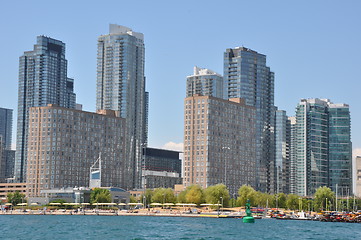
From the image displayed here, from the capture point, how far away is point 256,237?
15012 centimetres

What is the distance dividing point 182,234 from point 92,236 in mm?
20957

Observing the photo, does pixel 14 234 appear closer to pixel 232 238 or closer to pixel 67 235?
pixel 67 235

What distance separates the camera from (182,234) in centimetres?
15225

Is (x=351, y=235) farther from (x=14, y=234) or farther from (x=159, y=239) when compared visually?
(x=14, y=234)

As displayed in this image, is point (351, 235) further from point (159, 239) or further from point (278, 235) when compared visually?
point (159, 239)

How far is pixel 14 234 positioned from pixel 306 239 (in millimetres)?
→ 66216

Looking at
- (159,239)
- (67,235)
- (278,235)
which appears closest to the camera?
(159,239)

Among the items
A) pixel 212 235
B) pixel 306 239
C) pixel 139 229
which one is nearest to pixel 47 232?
pixel 139 229

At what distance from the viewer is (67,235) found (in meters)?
147

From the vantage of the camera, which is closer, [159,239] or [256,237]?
[159,239]

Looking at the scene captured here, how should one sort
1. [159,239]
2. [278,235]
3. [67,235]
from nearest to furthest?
[159,239], [67,235], [278,235]

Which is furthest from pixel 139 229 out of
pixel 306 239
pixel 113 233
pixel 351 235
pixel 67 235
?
pixel 351 235

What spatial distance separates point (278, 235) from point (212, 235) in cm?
1820

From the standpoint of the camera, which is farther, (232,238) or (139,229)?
(139,229)
